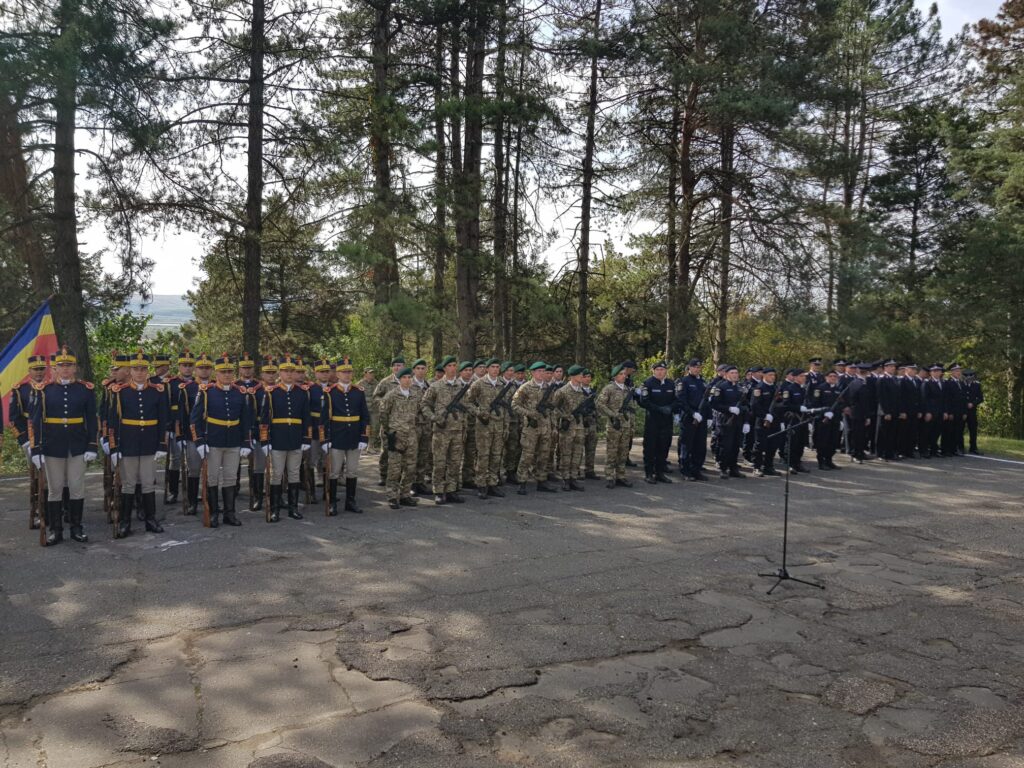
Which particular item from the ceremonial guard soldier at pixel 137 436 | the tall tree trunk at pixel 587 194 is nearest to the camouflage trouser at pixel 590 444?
the ceremonial guard soldier at pixel 137 436

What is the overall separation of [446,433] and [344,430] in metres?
1.44

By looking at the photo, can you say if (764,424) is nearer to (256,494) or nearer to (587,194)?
(256,494)

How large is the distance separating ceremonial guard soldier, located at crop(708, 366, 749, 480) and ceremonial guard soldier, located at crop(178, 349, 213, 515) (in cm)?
812

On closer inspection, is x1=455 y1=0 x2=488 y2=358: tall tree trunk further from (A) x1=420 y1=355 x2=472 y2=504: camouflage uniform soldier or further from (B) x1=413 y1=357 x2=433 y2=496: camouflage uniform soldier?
(A) x1=420 y1=355 x2=472 y2=504: camouflage uniform soldier

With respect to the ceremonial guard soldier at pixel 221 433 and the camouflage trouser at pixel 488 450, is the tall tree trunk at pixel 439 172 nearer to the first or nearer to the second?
the camouflage trouser at pixel 488 450

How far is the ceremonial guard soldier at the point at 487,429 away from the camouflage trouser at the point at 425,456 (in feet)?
2.31

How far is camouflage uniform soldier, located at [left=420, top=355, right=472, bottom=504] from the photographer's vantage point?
1046 centimetres

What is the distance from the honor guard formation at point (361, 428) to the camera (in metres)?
8.45

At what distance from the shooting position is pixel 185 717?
4.28 meters

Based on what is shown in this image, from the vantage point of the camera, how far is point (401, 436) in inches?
401

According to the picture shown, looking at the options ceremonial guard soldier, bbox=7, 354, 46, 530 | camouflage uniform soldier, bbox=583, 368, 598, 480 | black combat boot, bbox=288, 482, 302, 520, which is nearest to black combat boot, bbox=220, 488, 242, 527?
black combat boot, bbox=288, 482, 302, 520

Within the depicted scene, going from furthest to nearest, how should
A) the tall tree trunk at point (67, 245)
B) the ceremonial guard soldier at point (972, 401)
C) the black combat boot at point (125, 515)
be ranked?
1. the ceremonial guard soldier at point (972, 401)
2. the tall tree trunk at point (67, 245)
3. the black combat boot at point (125, 515)

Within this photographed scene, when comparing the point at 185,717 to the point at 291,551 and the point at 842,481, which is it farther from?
the point at 842,481

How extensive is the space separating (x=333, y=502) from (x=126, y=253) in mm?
9004
